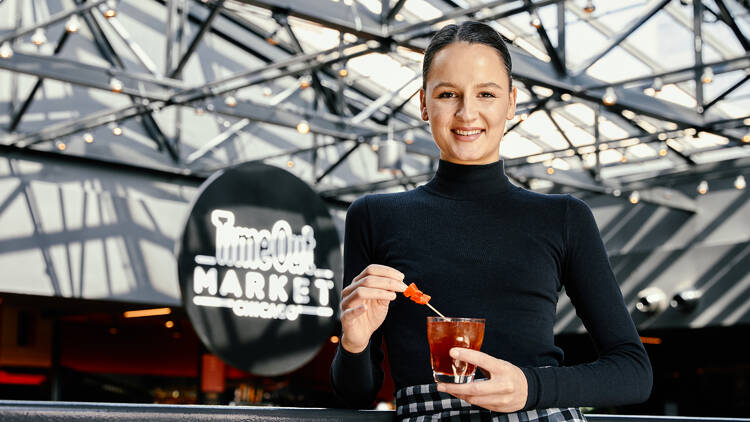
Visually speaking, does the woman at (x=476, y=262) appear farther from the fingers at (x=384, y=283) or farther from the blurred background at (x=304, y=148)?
the blurred background at (x=304, y=148)

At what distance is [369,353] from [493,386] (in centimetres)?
31

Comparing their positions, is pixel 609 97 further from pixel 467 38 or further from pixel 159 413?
pixel 159 413

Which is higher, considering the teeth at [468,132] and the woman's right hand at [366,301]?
the teeth at [468,132]

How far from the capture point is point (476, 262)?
1.37 meters

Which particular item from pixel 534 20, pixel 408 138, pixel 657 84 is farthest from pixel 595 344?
pixel 408 138

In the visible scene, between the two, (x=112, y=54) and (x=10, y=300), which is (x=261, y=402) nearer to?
(x=10, y=300)

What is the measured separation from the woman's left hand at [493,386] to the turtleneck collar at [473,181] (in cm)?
35

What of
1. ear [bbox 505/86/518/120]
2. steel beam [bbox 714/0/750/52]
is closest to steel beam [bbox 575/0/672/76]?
steel beam [bbox 714/0/750/52]

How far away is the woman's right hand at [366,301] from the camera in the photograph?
124cm

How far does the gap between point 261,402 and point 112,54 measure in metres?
5.69

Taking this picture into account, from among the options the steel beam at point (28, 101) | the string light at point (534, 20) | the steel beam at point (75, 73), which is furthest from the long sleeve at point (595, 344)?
the steel beam at point (28, 101)

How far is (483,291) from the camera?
1356 millimetres

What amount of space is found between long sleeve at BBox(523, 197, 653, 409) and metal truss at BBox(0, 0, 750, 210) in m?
5.67

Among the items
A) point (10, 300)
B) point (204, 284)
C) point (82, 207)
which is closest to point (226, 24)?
point (82, 207)
